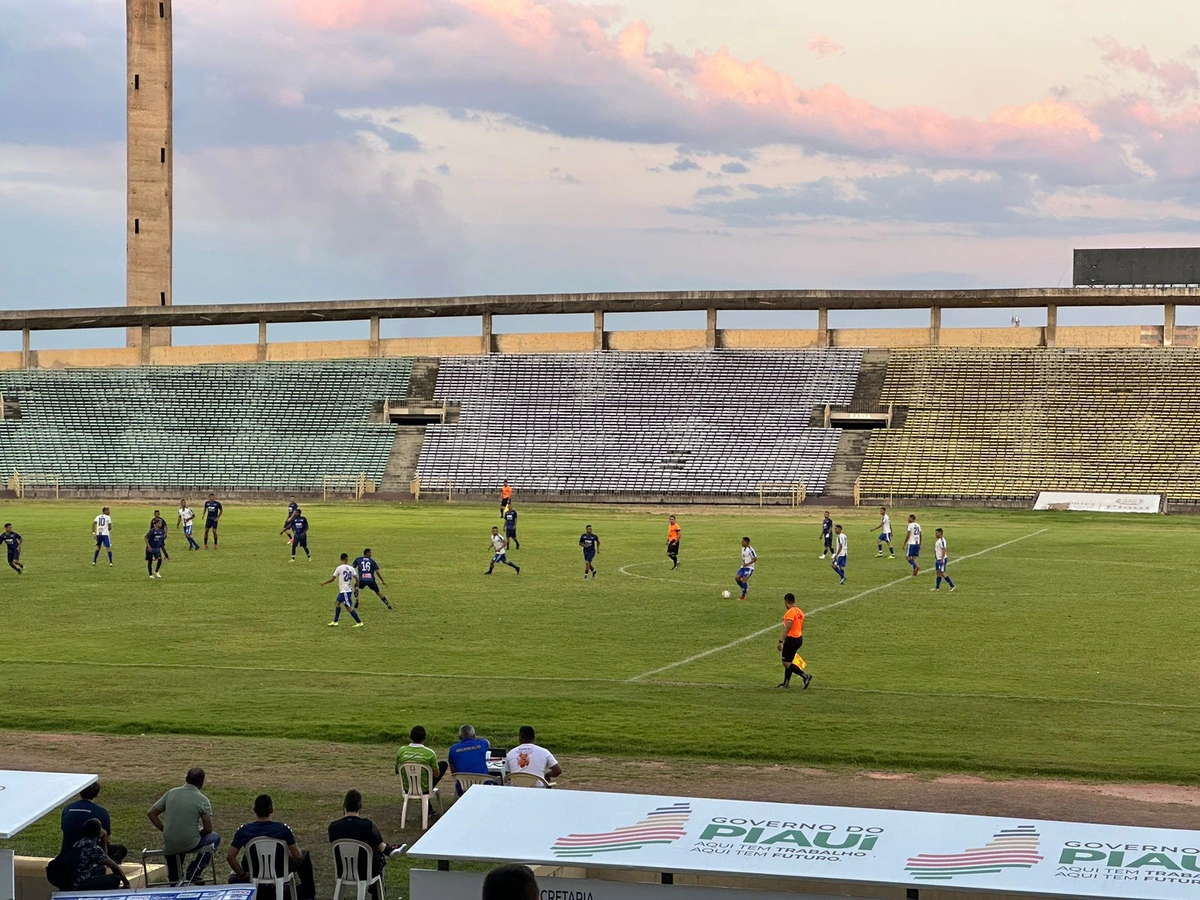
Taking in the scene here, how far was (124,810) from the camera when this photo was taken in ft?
50.6

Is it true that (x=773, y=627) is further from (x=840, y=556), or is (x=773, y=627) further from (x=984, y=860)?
(x=984, y=860)

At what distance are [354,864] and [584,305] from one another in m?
73.1

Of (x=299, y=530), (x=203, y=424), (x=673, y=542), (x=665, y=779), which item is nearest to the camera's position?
(x=665, y=779)

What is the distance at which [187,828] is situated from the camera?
12.7 meters

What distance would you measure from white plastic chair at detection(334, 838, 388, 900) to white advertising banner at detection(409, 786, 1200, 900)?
2015 mm

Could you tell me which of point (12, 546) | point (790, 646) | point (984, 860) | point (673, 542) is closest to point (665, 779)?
point (790, 646)

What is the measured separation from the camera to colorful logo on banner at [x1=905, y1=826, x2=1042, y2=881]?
29.6 feet

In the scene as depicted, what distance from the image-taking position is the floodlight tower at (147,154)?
313 ft

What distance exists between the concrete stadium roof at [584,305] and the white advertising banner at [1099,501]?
17.8m

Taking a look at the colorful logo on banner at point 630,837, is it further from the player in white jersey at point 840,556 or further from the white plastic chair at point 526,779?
the player in white jersey at point 840,556

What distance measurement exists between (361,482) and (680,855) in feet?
214

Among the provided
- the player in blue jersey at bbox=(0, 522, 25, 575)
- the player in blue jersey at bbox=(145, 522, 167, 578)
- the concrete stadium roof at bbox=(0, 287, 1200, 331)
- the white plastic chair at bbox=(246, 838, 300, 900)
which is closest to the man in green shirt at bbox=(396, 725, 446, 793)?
the white plastic chair at bbox=(246, 838, 300, 900)

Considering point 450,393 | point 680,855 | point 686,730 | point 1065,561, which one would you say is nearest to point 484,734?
point 686,730

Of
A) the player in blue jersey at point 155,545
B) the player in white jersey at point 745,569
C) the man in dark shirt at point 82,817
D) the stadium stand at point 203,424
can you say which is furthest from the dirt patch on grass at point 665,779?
the stadium stand at point 203,424
